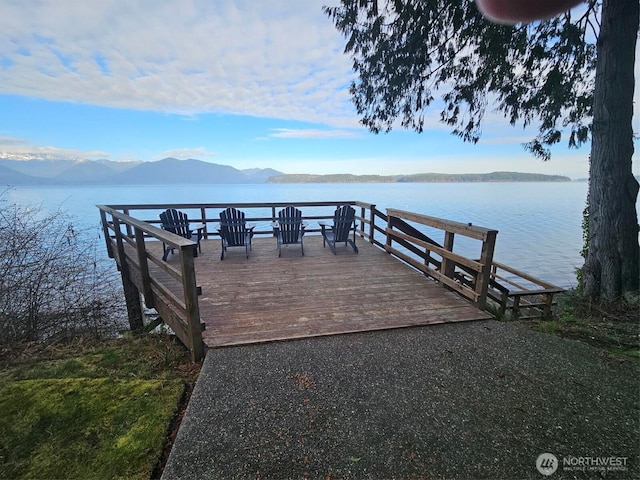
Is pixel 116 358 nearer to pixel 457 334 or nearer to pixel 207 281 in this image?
pixel 207 281

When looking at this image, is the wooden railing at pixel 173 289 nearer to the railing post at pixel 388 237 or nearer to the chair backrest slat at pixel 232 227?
the chair backrest slat at pixel 232 227

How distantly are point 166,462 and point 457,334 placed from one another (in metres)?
2.40

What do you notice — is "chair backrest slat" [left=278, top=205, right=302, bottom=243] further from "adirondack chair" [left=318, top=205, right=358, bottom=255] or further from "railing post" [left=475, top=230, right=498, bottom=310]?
"railing post" [left=475, top=230, right=498, bottom=310]

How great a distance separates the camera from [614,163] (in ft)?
11.2

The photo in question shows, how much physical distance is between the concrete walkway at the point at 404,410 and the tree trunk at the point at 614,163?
190cm

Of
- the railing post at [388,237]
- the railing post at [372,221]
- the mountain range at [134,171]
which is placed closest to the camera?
the railing post at [388,237]

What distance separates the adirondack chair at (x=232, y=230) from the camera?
16.7 ft

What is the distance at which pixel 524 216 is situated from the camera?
2245cm

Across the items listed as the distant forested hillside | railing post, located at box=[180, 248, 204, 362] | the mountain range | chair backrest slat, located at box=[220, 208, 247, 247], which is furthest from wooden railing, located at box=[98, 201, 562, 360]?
the mountain range

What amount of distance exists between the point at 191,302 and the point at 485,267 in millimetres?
2931

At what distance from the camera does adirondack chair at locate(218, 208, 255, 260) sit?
16.7 feet

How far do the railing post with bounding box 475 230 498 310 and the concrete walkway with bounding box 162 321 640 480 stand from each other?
65cm

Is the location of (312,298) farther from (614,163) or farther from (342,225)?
(614,163)

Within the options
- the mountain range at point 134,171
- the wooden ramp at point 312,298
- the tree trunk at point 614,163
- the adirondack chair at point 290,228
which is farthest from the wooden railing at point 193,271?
the mountain range at point 134,171
